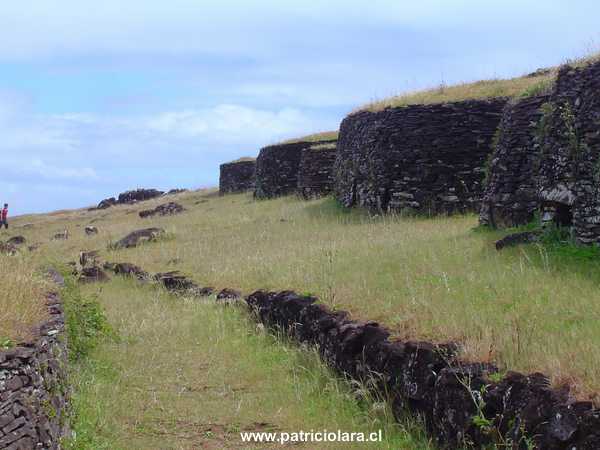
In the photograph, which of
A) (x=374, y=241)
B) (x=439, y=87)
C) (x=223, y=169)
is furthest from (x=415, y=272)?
(x=223, y=169)

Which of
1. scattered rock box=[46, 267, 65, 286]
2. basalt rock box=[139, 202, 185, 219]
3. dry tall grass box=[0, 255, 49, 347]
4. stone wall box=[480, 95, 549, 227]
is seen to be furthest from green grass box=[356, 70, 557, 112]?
basalt rock box=[139, 202, 185, 219]

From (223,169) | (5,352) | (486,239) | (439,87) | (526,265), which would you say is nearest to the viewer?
(5,352)

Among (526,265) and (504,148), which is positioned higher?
(504,148)

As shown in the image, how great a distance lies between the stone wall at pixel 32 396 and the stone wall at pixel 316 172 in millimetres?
20770

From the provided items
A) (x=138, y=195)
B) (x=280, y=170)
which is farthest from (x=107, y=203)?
(x=280, y=170)

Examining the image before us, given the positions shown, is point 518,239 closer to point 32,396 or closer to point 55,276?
point 55,276

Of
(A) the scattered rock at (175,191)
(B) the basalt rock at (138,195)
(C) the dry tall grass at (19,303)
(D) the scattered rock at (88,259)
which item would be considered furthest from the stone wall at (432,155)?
(B) the basalt rock at (138,195)

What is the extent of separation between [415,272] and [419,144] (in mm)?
9982

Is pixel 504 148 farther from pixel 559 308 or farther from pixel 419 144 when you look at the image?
pixel 559 308

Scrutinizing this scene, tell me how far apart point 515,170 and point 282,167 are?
18.1 metres

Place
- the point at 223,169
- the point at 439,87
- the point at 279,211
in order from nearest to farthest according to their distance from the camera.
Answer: the point at 439,87 < the point at 279,211 < the point at 223,169

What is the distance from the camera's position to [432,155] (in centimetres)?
1856

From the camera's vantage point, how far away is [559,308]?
6602 mm

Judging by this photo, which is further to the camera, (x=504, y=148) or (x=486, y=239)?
(x=504, y=148)
